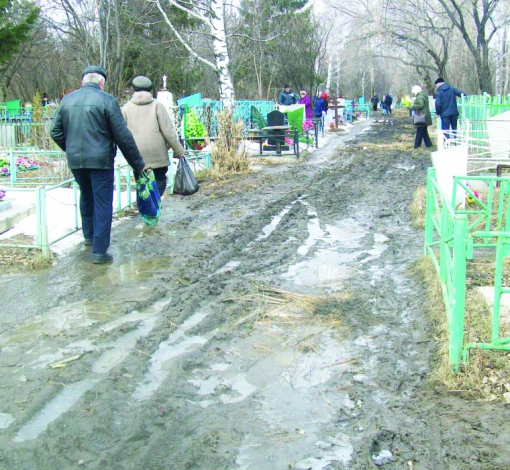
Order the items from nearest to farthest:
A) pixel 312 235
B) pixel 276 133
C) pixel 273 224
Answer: pixel 312 235 → pixel 273 224 → pixel 276 133

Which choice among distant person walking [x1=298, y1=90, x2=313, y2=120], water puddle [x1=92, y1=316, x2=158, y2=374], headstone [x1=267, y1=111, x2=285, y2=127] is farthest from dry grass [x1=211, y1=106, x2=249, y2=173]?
distant person walking [x1=298, y1=90, x2=313, y2=120]

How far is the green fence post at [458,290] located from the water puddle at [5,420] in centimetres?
249

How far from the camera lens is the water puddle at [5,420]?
3545 millimetres

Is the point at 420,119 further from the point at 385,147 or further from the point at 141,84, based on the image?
the point at 141,84

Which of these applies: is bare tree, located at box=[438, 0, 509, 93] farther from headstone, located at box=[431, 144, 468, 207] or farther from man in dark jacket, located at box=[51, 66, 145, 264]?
man in dark jacket, located at box=[51, 66, 145, 264]

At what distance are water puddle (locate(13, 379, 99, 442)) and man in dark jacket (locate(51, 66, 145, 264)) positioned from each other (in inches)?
113

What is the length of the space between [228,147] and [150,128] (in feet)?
18.1

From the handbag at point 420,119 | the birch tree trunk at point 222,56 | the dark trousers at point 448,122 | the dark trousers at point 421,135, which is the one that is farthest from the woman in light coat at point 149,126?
the dark trousers at point 421,135

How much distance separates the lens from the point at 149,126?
861cm

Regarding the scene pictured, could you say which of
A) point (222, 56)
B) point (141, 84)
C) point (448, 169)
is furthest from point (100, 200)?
point (222, 56)

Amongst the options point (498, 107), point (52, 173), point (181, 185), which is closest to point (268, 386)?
point (181, 185)

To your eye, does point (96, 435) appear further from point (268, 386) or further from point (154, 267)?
point (154, 267)

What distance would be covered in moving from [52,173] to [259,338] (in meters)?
9.01

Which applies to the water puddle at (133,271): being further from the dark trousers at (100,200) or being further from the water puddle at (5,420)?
the water puddle at (5,420)
